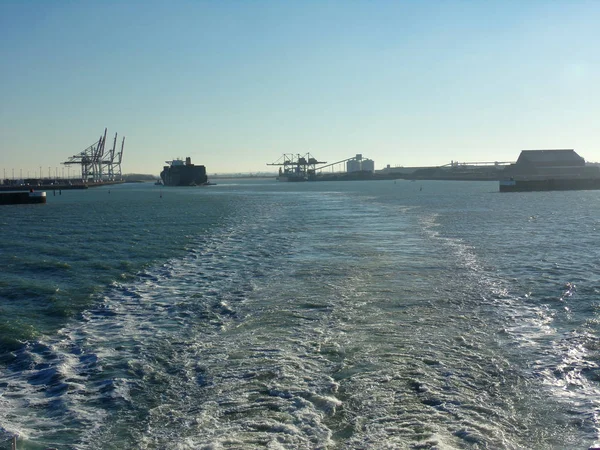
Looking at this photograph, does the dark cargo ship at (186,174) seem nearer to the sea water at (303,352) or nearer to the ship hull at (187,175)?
the ship hull at (187,175)

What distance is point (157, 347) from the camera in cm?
927

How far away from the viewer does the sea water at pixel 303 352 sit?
6262mm

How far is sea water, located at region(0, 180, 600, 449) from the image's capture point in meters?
6.26

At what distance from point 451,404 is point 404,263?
10877 mm

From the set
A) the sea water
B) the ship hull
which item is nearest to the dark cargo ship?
the ship hull

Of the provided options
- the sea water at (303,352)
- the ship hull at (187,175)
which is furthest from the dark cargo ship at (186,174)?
the sea water at (303,352)

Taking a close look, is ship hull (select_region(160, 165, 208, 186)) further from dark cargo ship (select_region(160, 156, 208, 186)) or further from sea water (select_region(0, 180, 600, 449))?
sea water (select_region(0, 180, 600, 449))

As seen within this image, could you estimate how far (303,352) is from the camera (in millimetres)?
8812

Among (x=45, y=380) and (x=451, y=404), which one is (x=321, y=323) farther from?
(x=45, y=380)

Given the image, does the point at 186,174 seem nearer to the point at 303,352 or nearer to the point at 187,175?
the point at 187,175

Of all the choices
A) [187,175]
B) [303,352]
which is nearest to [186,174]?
[187,175]

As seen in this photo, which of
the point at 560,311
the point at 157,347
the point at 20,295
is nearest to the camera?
the point at 157,347

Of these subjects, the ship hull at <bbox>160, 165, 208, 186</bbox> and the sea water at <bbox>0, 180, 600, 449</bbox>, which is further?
the ship hull at <bbox>160, 165, 208, 186</bbox>

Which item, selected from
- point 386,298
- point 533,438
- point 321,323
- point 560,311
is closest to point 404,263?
point 386,298
